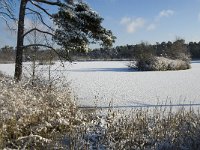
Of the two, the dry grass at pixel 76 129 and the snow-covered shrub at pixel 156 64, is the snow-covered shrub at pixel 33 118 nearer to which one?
the dry grass at pixel 76 129

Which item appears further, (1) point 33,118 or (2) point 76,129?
(1) point 33,118

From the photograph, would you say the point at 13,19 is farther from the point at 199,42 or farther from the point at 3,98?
the point at 199,42

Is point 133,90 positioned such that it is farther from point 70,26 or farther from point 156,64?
point 156,64

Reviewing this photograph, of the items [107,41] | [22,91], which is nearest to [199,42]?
[107,41]

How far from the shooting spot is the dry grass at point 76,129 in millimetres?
6262

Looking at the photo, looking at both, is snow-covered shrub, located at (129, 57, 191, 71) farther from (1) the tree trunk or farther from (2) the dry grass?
(2) the dry grass

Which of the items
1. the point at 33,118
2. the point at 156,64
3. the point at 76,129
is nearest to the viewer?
the point at 76,129

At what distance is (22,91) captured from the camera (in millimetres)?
8641

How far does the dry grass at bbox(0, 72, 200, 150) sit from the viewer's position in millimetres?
6262

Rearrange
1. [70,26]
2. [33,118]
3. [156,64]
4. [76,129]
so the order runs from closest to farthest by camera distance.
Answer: [76,129] < [33,118] < [70,26] < [156,64]

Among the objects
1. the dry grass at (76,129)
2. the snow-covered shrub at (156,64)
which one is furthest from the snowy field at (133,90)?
the snow-covered shrub at (156,64)

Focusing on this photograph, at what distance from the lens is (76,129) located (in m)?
7.17

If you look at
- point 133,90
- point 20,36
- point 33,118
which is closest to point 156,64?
point 133,90

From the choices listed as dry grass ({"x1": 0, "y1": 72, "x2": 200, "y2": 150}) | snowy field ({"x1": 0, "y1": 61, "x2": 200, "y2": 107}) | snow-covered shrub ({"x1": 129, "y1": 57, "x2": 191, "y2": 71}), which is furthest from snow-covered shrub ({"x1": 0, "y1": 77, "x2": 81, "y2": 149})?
snow-covered shrub ({"x1": 129, "y1": 57, "x2": 191, "y2": 71})
